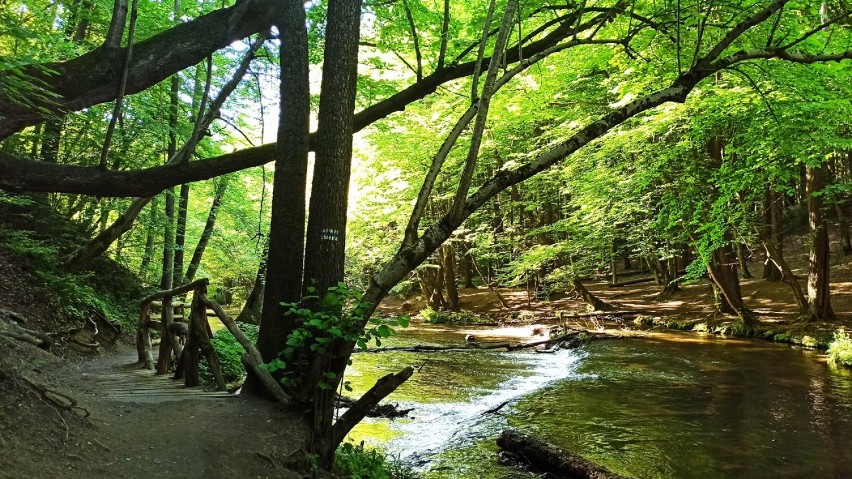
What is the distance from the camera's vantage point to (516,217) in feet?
85.1

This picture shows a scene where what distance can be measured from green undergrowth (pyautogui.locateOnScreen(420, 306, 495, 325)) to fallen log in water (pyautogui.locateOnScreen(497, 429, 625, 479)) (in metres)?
15.8

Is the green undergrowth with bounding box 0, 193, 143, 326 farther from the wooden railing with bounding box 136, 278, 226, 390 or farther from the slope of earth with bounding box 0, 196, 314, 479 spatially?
the wooden railing with bounding box 136, 278, 226, 390

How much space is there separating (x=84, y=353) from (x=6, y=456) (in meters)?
5.98

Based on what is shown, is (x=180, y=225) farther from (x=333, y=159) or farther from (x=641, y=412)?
(x=641, y=412)

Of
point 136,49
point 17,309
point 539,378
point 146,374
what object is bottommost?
point 539,378

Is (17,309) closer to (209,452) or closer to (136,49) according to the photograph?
(136,49)

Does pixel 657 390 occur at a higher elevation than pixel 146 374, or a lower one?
lower

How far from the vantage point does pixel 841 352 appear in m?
11.0

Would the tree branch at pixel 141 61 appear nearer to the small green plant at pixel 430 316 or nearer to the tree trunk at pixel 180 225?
the tree trunk at pixel 180 225

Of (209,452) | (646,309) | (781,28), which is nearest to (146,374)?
(209,452)

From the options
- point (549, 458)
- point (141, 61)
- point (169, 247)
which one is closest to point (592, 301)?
point (169, 247)

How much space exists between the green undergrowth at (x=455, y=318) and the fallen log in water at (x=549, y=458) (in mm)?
15778

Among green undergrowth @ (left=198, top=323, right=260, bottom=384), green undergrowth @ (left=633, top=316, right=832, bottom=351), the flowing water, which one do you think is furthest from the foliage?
green undergrowth @ (left=633, top=316, right=832, bottom=351)

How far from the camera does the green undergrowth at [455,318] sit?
23038 millimetres
